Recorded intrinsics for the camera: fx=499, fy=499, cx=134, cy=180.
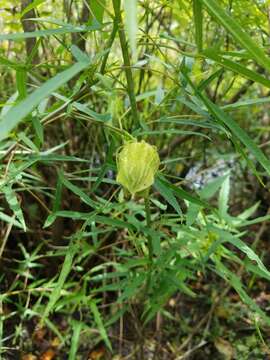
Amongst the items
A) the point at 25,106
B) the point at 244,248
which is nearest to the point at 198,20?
the point at 25,106

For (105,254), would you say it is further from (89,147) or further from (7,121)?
(7,121)

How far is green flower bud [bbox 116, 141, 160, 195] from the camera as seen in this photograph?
50 centimetres

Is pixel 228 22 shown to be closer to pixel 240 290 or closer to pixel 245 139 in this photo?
pixel 245 139

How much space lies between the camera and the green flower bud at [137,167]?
50 cm

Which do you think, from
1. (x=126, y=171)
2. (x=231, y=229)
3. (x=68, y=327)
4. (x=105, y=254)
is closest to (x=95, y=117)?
(x=126, y=171)

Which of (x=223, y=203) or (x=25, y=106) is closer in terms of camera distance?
(x=25, y=106)

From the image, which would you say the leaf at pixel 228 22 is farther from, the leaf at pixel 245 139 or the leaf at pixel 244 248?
the leaf at pixel 244 248

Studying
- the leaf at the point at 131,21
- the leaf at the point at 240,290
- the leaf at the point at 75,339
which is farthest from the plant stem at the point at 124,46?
the leaf at the point at 75,339

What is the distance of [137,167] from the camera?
494 mm

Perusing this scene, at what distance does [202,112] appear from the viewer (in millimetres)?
592

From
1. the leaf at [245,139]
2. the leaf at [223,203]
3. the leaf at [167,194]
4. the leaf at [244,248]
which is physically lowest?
the leaf at [223,203]

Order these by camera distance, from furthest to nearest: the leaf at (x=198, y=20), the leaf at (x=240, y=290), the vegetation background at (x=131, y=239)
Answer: the vegetation background at (x=131, y=239) → the leaf at (x=240, y=290) → the leaf at (x=198, y=20)

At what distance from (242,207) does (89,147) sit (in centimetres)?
48

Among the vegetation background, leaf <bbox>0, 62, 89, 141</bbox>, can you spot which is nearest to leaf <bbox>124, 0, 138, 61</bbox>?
leaf <bbox>0, 62, 89, 141</bbox>
